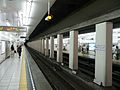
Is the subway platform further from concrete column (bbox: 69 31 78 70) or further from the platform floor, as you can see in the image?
concrete column (bbox: 69 31 78 70)

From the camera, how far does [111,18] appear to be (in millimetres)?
3578

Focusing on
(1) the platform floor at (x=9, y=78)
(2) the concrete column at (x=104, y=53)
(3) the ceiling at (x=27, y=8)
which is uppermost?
(3) the ceiling at (x=27, y=8)

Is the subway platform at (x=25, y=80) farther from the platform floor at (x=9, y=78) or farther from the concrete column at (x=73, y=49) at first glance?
the concrete column at (x=73, y=49)

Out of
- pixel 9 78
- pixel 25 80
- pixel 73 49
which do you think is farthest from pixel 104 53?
pixel 9 78

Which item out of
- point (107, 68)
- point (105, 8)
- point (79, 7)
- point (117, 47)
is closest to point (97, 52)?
point (107, 68)

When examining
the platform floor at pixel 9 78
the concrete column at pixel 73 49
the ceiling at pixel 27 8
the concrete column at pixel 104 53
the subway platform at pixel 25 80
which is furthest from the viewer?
the ceiling at pixel 27 8

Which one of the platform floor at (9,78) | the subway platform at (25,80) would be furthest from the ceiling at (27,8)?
the platform floor at (9,78)

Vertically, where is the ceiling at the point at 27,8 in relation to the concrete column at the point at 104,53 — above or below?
above

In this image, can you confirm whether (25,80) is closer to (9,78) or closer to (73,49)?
(73,49)

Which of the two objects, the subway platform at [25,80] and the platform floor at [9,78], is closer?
the subway platform at [25,80]

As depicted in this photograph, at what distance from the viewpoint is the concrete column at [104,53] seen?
4136 mm

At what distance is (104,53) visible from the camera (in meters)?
4.20

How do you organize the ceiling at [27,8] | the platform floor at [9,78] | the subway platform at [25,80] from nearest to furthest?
1. the subway platform at [25,80]
2. the platform floor at [9,78]
3. the ceiling at [27,8]

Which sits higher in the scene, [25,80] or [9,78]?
[25,80]
